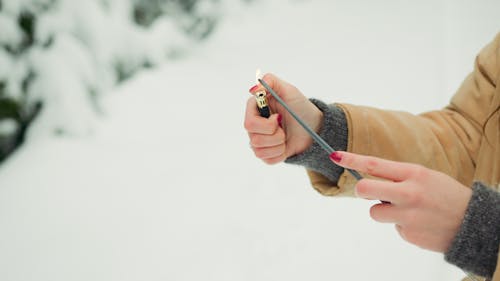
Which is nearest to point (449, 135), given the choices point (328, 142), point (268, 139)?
point (328, 142)

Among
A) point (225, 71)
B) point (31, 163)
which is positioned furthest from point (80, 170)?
point (225, 71)

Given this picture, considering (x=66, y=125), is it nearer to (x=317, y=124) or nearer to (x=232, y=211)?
(x=232, y=211)

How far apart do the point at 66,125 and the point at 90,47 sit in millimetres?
274

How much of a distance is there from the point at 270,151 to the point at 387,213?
0.22m

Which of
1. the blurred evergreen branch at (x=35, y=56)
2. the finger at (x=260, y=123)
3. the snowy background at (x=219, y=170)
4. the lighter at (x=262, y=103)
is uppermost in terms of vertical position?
the blurred evergreen branch at (x=35, y=56)

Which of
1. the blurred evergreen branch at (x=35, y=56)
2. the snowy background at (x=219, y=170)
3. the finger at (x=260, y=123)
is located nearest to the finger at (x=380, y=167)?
the finger at (x=260, y=123)

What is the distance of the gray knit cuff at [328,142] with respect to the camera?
0.61 m

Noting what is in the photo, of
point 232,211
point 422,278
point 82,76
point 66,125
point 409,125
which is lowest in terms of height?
point 422,278

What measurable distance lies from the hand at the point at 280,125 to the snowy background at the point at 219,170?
1.10ft

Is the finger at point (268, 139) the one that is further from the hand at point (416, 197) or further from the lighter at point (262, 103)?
the hand at point (416, 197)

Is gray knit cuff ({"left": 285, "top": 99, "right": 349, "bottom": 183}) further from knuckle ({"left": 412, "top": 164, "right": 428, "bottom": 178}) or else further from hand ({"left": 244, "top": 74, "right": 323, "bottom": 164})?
knuckle ({"left": 412, "top": 164, "right": 428, "bottom": 178})

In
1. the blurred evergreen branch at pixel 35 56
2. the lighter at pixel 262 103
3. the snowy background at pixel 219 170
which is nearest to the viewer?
the lighter at pixel 262 103

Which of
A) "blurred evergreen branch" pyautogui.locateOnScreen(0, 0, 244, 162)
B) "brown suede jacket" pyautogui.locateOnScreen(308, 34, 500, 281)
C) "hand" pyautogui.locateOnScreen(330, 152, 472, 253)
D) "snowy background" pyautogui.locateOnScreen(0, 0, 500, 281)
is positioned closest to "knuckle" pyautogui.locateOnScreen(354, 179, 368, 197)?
"hand" pyautogui.locateOnScreen(330, 152, 472, 253)

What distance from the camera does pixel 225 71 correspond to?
1458 mm
